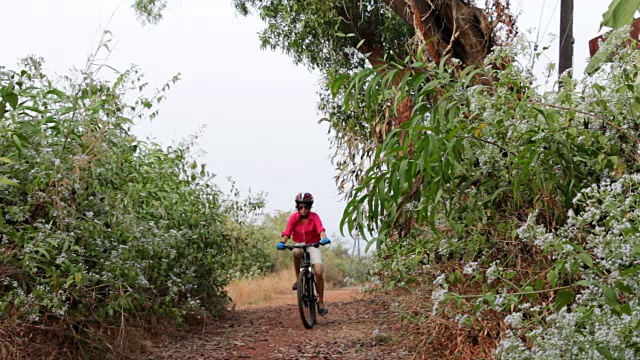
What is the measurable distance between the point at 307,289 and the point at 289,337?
0.83 m

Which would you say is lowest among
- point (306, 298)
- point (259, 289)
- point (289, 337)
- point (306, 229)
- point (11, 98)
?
point (289, 337)

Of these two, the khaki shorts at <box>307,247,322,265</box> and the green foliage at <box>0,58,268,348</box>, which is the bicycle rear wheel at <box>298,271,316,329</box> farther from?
the green foliage at <box>0,58,268,348</box>

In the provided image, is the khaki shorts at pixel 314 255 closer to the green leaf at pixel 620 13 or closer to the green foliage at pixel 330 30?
the green foliage at pixel 330 30

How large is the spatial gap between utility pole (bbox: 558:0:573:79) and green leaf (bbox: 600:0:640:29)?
4.83 metres

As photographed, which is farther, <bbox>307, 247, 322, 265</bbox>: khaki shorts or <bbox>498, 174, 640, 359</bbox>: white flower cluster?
<bbox>307, 247, 322, 265</bbox>: khaki shorts

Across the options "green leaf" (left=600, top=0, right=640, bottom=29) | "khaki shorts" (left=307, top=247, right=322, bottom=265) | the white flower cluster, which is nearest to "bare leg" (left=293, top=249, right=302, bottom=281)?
"khaki shorts" (left=307, top=247, right=322, bottom=265)

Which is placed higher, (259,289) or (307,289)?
(259,289)

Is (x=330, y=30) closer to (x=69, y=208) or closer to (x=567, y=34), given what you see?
(x=567, y=34)

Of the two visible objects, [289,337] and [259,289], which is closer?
[289,337]

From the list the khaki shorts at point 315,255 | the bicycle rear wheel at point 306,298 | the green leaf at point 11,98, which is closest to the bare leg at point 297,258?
the khaki shorts at point 315,255

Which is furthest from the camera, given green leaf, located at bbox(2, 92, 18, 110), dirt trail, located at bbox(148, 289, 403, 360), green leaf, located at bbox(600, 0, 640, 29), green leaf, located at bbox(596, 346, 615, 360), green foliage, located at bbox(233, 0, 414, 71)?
green foliage, located at bbox(233, 0, 414, 71)

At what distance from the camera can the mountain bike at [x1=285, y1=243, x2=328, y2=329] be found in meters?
8.41

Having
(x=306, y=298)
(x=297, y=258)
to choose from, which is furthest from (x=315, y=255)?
(x=306, y=298)

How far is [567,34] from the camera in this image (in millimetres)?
8453
